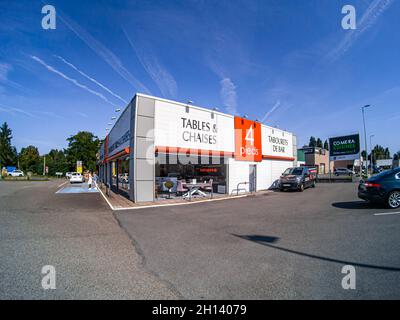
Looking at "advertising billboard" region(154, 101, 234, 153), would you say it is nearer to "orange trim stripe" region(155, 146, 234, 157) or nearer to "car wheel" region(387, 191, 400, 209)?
"orange trim stripe" region(155, 146, 234, 157)

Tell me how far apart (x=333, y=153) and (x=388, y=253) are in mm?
29136

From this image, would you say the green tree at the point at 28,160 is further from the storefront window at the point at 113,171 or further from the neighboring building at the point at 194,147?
the neighboring building at the point at 194,147

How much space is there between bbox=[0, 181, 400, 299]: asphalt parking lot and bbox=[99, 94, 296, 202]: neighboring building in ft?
17.4

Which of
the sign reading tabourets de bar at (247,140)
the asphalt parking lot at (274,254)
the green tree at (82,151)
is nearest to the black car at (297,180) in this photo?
Answer: the sign reading tabourets de bar at (247,140)

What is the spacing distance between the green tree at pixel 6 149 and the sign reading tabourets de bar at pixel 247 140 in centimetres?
8355

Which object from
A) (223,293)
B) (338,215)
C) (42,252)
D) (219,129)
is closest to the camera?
(223,293)

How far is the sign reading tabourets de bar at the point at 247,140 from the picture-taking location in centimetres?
1694

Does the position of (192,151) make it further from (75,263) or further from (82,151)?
(82,151)

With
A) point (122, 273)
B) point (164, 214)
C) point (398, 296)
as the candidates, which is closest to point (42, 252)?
point (122, 273)

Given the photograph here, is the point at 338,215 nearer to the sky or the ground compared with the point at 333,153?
nearer to the ground

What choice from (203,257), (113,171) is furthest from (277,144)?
(203,257)

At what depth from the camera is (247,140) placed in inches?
695
